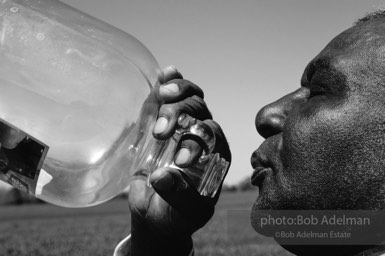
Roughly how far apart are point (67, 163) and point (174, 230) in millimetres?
426

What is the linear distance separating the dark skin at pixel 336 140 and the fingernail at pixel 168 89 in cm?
32

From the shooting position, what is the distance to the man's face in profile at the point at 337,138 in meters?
1.23

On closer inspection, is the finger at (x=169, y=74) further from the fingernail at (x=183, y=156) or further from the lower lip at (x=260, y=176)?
the lower lip at (x=260, y=176)

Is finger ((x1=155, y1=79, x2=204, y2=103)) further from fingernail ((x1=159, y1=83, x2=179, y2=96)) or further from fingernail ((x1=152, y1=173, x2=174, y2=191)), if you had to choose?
fingernail ((x1=152, y1=173, x2=174, y2=191))

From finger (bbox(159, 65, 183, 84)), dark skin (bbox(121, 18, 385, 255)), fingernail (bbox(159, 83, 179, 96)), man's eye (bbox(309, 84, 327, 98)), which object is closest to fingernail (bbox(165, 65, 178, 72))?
finger (bbox(159, 65, 183, 84))

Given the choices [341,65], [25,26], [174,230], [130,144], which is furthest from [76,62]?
[341,65]

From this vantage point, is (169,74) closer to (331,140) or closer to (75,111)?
(75,111)

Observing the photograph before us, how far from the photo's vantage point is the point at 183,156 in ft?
4.60

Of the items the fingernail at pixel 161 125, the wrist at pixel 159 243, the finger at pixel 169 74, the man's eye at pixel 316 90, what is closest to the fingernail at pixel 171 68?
the finger at pixel 169 74

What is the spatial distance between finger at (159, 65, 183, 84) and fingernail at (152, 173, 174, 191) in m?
0.37

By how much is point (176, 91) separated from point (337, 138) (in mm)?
490

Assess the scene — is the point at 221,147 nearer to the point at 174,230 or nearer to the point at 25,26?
the point at 174,230

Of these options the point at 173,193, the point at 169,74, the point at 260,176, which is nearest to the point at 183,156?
the point at 173,193

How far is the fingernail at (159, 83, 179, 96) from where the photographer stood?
4.89 ft
